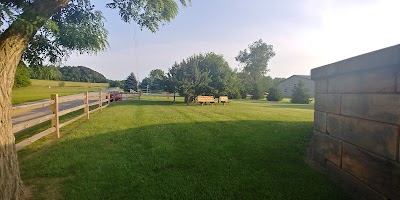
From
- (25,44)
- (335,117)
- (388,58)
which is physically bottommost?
(335,117)

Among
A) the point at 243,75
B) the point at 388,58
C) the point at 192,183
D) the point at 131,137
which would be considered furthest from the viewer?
the point at 243,75

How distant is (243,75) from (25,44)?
2538 inches

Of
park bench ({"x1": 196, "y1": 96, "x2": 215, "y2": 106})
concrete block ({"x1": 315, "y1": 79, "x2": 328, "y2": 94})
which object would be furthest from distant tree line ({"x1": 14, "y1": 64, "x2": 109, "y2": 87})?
park bench ({"x1": 196, "y1": 96, "x2": 215, "y2": 106})

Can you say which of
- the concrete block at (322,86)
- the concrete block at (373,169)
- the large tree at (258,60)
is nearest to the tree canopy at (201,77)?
the concrete block at (322,86)

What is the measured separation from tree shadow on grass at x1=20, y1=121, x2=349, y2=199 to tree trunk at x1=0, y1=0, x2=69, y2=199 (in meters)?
0.51

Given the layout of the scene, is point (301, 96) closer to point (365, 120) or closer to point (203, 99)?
point (203, 99)

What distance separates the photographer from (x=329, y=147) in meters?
4.52

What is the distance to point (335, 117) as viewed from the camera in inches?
170

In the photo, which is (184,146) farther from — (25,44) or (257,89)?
(257,89)

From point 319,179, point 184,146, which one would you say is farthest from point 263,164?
point 184,146

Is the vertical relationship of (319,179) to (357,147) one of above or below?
below

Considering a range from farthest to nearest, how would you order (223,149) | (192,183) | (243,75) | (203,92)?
(243,75) < (203,92) < (223,149) < (192,183)

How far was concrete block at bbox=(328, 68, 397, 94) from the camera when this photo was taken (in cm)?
302

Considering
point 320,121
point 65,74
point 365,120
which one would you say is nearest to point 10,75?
point 365,120
